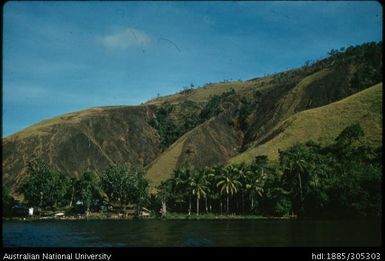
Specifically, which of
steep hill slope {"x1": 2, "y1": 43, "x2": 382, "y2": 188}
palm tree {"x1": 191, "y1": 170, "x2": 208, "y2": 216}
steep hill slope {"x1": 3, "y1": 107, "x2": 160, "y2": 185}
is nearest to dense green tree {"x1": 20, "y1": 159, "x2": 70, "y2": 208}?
palm tree {"x1": 191, "y1": 170, "x2": 208, "y2": 216}

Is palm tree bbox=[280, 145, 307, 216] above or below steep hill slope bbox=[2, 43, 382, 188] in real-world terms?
below

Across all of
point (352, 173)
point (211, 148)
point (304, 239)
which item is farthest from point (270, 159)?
point (304, 239)

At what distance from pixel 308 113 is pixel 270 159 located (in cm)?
A: 2702

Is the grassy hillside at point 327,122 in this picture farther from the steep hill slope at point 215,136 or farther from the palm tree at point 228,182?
the palm tree at point 228,182

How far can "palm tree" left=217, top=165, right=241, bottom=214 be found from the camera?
107 metres

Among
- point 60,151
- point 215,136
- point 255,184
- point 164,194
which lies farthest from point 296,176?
point 60,151

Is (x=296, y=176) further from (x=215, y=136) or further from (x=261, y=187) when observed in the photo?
(x=215, y=136)

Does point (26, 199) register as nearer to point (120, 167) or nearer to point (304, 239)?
point (120, 167)

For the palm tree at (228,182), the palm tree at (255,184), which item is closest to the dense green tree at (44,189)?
the palm tree at (228,182)

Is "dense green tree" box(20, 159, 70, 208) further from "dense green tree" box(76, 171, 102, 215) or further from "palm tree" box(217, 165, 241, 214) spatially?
"palm tree" box(217, 165, 241, 214)

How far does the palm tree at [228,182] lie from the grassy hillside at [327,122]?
2293 centimetres

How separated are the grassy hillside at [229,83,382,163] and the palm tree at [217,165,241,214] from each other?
903 inches

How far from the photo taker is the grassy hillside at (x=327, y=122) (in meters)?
121

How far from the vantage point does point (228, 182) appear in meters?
107
